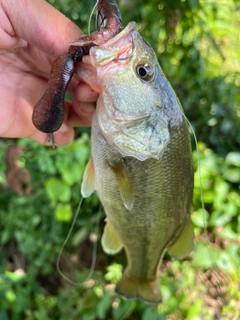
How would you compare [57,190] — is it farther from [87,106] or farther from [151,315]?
[87,106]

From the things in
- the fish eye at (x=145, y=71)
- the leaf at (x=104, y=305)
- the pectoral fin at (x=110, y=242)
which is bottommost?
the leaf at (x=104, y=305)

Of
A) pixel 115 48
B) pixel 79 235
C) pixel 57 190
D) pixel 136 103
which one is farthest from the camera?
pixel 79 235

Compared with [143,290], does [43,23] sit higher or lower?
higher

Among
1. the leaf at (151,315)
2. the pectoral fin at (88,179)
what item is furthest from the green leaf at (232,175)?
the pectoral fin at (88,179)

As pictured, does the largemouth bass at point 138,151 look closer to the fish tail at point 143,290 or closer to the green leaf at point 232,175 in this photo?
the fish tail at point 143,290

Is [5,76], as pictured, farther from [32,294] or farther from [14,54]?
[32,294]

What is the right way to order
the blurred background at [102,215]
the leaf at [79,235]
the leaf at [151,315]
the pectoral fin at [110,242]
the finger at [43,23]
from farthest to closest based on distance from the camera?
the leaf at [79,235]
the blurred background at [102,215]
the leaf at [151,315]
the pectoral fin at [110,242]
the finger at [43,23]

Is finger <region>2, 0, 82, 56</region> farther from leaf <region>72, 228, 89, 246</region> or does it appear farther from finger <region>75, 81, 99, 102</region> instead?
leaf <region>72, 228, 89, 246</region>

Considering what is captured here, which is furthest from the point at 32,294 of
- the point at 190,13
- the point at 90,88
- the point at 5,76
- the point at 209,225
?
the point at 190,13

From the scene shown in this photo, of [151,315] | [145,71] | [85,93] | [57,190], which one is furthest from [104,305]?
[145,71]
